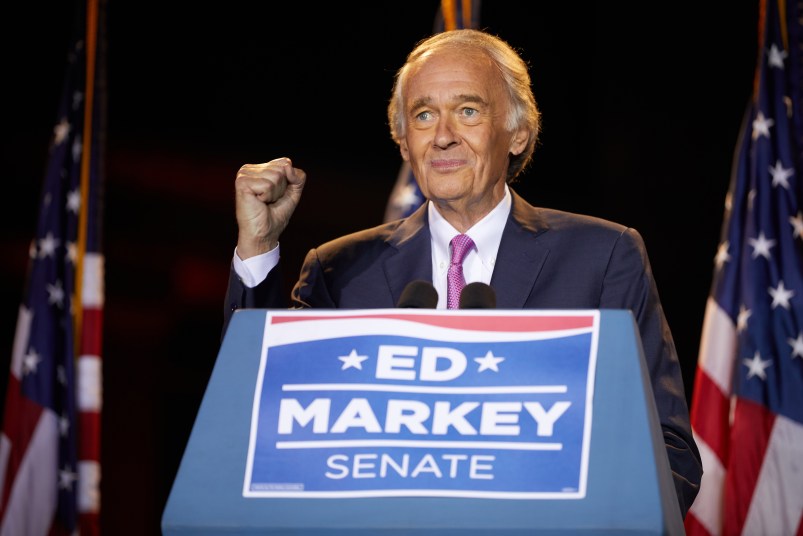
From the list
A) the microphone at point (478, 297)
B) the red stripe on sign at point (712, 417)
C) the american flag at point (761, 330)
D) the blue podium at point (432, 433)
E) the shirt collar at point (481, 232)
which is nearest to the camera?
the blue podium at point (432, 433)

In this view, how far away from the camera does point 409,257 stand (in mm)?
1765

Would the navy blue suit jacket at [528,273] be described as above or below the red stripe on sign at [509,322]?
below

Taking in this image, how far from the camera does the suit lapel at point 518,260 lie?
1.63m

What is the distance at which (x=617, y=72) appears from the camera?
3.43 m

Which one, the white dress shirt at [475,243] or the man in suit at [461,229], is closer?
the man in suit at [461,229]

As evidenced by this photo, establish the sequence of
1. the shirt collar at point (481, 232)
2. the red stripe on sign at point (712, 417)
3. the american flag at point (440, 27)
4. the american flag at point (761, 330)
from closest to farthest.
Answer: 1. the shirt collar at point (481, 232)
2. the american flag at point (761, 330)
3. the red stripe on sign at point (712, 417)
4. the american flag at point (440, 27)

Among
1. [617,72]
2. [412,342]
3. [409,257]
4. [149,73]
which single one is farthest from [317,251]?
[149,73]

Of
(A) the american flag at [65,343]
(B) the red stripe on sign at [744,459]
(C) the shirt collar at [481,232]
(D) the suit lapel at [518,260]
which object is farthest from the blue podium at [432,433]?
(A) the american flag at [65,343]

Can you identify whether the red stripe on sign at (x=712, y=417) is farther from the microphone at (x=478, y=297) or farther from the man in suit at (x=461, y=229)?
the microphone at (x=478, y=297)

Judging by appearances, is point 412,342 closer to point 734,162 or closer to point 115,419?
point 734,162

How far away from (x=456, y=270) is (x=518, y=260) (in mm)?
107

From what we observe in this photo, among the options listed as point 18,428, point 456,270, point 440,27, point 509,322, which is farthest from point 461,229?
point 18,428

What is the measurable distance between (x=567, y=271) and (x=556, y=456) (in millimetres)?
837

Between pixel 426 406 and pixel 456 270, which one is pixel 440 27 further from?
pixel 426 406
